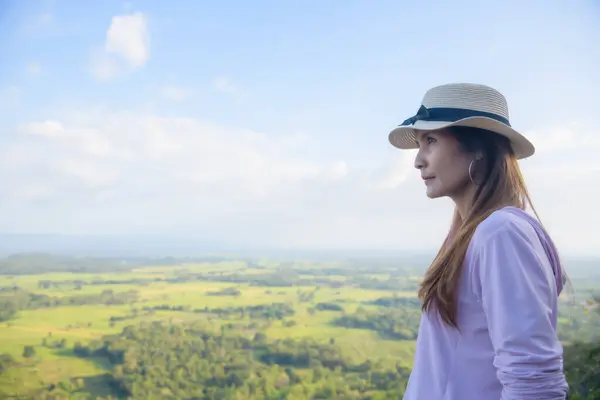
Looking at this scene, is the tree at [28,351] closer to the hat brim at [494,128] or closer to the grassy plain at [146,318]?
the grassy plain at [146,318]

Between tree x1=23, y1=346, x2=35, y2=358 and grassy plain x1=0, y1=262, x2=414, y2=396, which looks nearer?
grassy plain x1=0, y1=262, x2=414, y2=396

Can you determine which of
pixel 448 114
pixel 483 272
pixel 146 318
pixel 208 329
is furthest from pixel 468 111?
pixel 146 318

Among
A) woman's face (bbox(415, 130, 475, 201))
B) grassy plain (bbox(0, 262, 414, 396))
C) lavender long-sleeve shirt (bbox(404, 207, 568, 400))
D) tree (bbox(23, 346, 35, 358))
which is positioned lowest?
tree (bbox(23, 346, 35, 358))

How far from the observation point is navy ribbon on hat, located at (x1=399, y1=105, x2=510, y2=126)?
0.76m

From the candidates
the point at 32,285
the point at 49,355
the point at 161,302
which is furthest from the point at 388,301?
the point at 32,285

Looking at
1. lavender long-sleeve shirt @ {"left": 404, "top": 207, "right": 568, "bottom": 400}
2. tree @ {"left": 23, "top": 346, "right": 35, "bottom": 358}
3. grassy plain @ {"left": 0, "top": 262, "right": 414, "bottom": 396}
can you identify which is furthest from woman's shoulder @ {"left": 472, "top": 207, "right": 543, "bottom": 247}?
tree @ {"left": 23, "top": 346, "right": 35, "bottom": 358}

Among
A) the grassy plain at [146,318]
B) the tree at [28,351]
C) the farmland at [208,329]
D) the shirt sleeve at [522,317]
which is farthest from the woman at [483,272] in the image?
the tree at [28,351]

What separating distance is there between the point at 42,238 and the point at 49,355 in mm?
1503

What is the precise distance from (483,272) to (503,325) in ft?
0.21

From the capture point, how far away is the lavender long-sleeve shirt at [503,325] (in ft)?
1.97

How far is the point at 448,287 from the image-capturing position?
684mm

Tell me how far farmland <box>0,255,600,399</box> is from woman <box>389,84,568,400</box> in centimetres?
282

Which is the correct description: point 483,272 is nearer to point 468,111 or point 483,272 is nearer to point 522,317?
point 522,317

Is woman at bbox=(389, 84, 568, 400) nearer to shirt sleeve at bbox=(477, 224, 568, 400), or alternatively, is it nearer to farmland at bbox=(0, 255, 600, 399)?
shirt sleeve at bbox=(477, 224, 568, 400)
